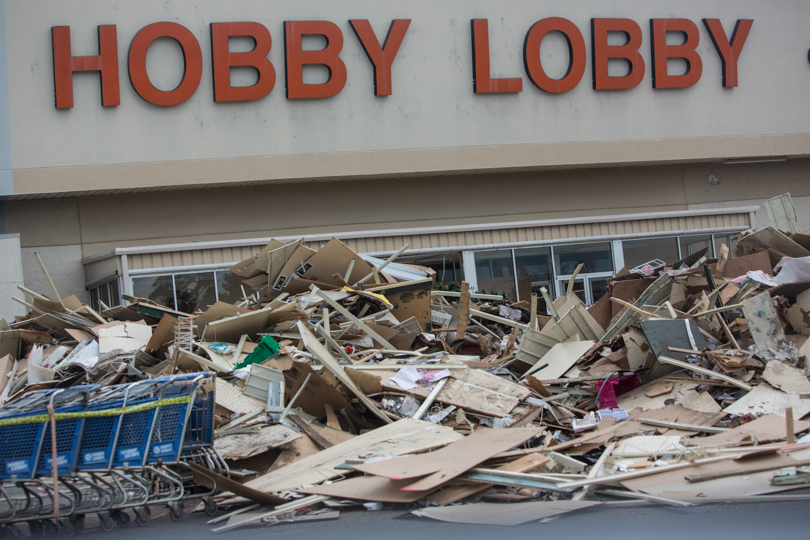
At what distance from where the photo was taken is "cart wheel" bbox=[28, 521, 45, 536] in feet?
17.2

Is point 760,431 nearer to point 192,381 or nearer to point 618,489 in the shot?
point 618,489

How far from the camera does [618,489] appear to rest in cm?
525

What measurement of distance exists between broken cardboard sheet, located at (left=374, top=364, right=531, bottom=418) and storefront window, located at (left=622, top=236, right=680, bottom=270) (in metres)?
12.3

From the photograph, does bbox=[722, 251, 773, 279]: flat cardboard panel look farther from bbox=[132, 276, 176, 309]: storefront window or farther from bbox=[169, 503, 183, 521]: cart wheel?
bbox=[132, 276, 176, 309]: storefront window

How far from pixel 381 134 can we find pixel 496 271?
15.1ft

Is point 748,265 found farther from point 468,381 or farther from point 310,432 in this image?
point 310,432

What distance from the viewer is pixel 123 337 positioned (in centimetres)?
893

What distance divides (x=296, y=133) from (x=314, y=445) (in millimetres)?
12882

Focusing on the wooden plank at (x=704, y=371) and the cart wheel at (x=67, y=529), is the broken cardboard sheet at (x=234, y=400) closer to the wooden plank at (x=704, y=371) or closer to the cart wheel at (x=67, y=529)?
the cart wheel at (x=67, y=529)

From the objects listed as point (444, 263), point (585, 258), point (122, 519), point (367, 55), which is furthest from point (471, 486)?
point (367, 55)

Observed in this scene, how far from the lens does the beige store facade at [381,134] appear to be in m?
17.4

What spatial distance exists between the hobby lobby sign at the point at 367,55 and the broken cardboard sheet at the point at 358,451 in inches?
522

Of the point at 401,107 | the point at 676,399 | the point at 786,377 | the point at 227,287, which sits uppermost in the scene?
the point at 401,107

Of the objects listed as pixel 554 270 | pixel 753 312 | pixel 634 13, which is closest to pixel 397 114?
pixel 554 270
